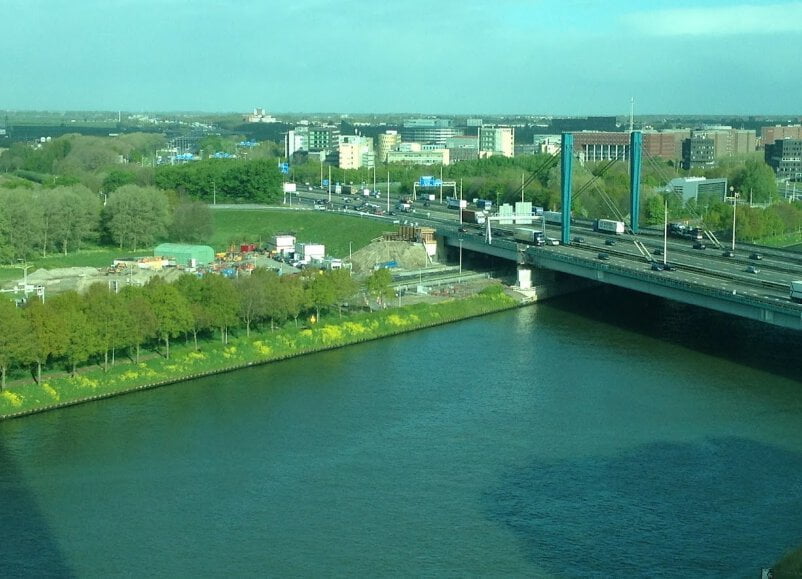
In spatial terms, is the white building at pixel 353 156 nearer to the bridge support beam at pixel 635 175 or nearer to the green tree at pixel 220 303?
the bridge support beam at pixel 635 175

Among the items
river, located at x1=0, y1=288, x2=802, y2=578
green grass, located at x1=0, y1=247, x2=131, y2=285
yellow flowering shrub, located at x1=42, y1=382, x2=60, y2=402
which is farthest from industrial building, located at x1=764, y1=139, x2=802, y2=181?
yellow flowering shrub, located at x1=42, y1=382, x2=60, y2=402

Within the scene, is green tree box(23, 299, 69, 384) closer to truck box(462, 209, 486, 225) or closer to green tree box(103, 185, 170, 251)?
green tree box(103, 185, 170, 251)

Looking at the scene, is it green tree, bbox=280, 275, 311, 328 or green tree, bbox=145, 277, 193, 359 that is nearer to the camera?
green tree, bbox=145, 277, 193, 359

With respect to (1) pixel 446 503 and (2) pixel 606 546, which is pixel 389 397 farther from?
(2) pixel 606 546

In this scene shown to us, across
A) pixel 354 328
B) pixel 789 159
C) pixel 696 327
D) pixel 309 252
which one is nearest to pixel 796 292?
pixel 696 327

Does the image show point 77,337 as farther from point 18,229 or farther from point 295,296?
point 18,229

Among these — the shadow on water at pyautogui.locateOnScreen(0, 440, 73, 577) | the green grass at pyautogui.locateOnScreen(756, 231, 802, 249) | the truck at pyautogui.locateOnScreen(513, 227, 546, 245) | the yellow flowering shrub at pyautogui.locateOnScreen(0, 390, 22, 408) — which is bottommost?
the shadow on water at pyautogui.locateOnScreen(0, 440, 73, 577)

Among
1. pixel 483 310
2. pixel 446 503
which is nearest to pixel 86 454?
pixel 446 503
